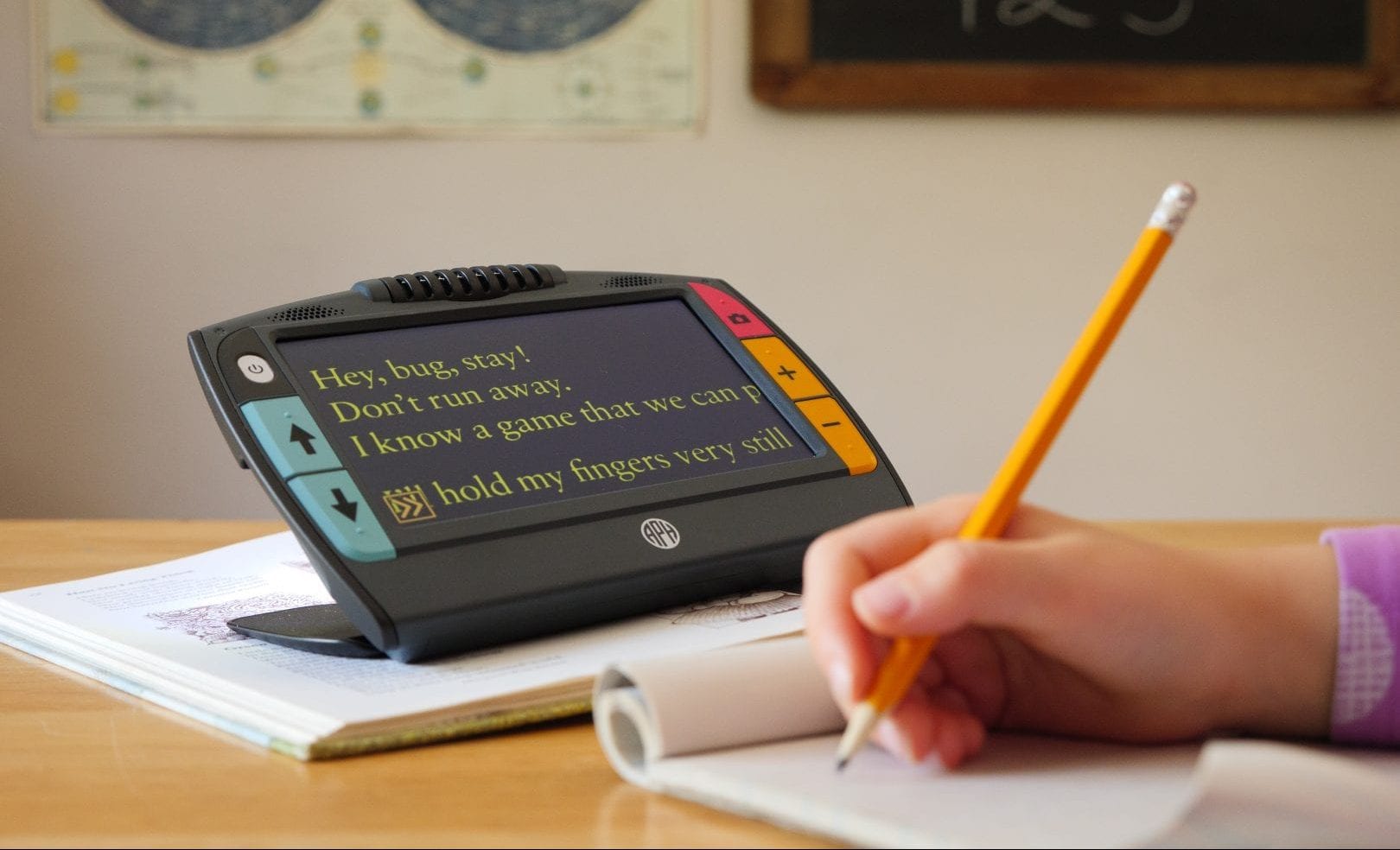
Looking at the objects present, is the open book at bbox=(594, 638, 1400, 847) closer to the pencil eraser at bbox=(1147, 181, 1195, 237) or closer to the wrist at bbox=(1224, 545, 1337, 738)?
the wrist at bbox=(1224, 545, 1337, 738)

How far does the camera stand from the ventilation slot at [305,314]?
0.59 metres

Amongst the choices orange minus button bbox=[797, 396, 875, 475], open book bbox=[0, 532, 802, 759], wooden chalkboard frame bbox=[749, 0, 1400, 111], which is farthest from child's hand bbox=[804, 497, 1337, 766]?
wooden chalkboard frame bbox=[749, 0, 1400, 111]

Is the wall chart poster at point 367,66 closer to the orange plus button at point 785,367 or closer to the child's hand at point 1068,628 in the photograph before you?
the orange plus button at point 785,367

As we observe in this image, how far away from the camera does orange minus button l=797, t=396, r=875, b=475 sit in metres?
0.65

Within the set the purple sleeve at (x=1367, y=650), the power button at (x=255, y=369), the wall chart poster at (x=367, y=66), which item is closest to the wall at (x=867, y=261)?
the wall chart poster at (x=367, y=66)

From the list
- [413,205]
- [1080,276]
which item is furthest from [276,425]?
[1080,276]

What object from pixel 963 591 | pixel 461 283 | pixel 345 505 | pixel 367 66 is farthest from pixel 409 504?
pixel 367 66

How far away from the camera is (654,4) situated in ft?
6.31

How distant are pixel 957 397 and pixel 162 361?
1083mm

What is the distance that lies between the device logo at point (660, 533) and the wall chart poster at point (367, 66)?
4.67ft

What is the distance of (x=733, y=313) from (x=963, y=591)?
0.36 meters

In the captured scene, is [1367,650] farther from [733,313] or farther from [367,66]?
[367,66]

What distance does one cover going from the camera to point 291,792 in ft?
1.28

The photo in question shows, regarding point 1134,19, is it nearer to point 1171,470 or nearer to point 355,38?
point 1171,470
